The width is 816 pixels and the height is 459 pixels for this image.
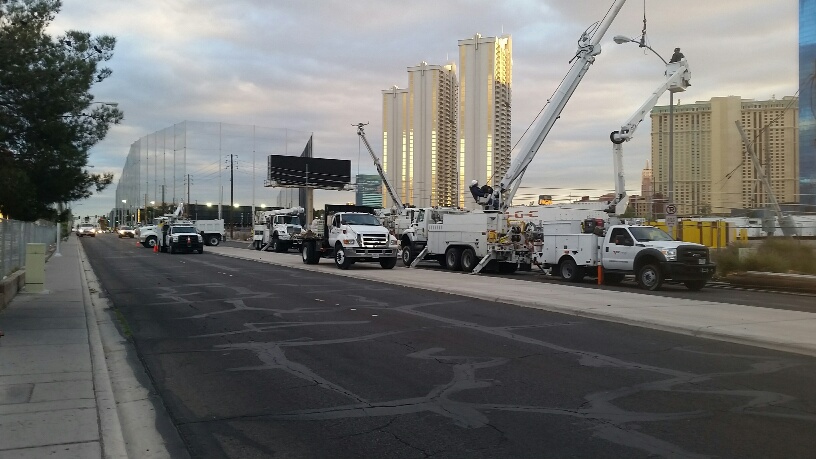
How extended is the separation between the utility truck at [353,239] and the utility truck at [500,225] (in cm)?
250

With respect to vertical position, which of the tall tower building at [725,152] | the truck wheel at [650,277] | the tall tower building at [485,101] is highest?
the tall tower building at [485,101]

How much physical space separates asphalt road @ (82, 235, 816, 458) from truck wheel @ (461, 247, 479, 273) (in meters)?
13.1

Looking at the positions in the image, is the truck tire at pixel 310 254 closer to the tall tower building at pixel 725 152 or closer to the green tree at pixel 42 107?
the green tree at pixel 42 107

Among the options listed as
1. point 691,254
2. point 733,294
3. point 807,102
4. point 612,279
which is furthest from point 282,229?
point 807,102

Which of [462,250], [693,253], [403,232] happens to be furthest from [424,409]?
[403,232]

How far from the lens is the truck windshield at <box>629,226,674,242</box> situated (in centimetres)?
2120

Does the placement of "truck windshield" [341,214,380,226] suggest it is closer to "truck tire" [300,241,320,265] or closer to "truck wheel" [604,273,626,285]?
"truck tire" [300,241,320,265]

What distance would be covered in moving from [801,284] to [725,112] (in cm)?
3362

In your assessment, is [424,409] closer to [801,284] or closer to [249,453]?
[249,453]

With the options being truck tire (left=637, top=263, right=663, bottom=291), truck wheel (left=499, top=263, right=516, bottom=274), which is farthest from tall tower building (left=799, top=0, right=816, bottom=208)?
truck tire (left=637, top=263, right=663, bottom=291)

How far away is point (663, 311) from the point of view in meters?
14.2

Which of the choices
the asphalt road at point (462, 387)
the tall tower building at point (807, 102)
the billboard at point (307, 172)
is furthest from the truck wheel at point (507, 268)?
the billboard at point (307, 172)

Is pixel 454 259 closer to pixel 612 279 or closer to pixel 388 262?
pixel 388 262

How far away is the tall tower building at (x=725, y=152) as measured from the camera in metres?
50.4
